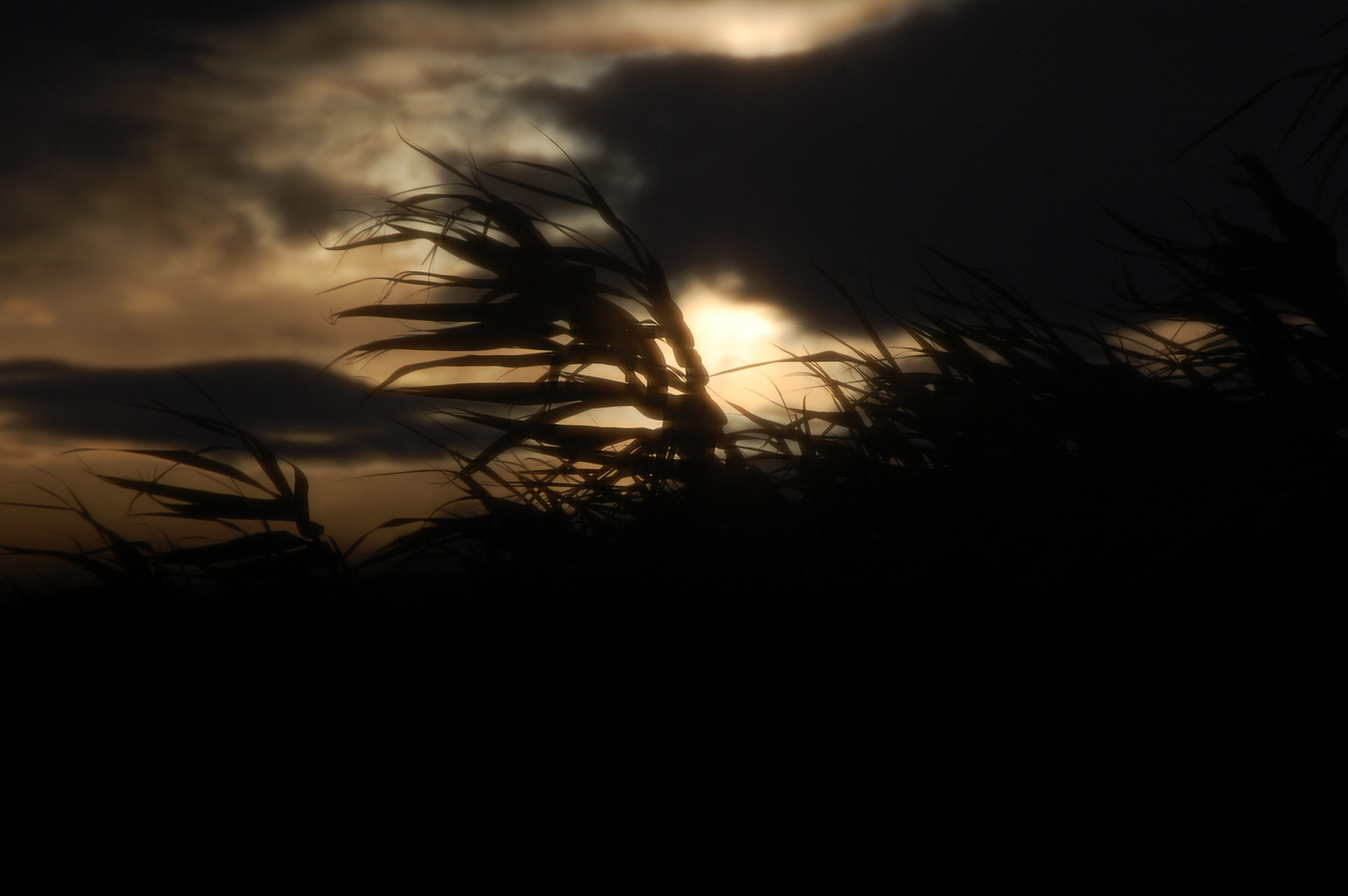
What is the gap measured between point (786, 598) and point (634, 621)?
2.07ft

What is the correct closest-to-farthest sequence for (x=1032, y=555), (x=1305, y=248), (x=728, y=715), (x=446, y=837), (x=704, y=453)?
1. (x=446, y=837)
2. (x=728, y=715)
3. (x=1032, y=555)
4. (x=1305, y=248)
5. (x=704, y=453)

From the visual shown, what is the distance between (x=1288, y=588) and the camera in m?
3.37

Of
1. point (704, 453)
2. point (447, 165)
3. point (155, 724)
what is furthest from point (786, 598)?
point (447, 165)

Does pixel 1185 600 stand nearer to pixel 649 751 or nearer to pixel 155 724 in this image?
pixel 649 751

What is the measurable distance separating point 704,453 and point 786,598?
1225 mm

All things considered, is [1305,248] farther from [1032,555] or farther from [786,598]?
[786,598]

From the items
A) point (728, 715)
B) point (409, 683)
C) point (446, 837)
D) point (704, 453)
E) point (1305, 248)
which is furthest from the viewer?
point (704, 453)

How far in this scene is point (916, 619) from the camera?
12.4 ft

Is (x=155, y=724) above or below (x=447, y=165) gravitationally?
below

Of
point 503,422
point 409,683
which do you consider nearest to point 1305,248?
point 503,422

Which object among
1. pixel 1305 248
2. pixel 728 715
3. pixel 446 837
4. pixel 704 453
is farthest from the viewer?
pixel 704 453

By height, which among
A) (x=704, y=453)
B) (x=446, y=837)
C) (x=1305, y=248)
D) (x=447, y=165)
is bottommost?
(x=446, y=837)

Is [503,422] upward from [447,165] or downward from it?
downward

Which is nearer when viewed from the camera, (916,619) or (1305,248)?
(916,619)
